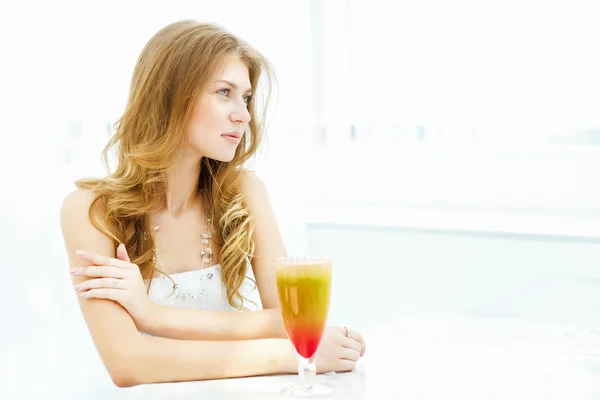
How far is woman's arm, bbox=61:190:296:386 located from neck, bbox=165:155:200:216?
1.16ft

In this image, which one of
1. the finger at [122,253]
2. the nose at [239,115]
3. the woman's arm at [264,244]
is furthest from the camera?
the woman's arm at [264,244]

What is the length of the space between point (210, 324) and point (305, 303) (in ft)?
1.47

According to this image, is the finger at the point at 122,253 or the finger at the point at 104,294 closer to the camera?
the finger at the point at 104,294

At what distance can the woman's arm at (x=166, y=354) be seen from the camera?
46.2 inches

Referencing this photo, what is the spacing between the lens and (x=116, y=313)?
53.1 inches

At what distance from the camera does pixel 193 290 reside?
1.73 m

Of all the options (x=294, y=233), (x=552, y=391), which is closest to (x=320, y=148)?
(x=294, y=233)

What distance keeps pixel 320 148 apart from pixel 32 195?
1674 millimetres

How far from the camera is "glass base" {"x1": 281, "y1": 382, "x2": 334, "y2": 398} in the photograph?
1010 mm

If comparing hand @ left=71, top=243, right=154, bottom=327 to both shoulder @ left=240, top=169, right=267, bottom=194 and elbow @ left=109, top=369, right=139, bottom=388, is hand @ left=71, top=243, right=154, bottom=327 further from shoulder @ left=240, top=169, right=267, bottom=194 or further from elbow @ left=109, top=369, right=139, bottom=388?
shoulder @ left=240, top=169, right=267, bottom=194

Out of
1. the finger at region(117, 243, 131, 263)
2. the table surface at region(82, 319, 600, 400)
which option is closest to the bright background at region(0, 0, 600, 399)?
the finger at region(117, 243, 131, 263)

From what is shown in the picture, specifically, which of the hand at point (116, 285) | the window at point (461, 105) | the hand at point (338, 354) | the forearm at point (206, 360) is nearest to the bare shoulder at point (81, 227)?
the hand at point (116, 285)

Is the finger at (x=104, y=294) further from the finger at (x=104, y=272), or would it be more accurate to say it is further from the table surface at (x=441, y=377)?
the table surface at (x=441, y=377)

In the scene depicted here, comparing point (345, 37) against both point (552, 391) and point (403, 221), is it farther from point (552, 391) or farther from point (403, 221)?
point (552, 391)
